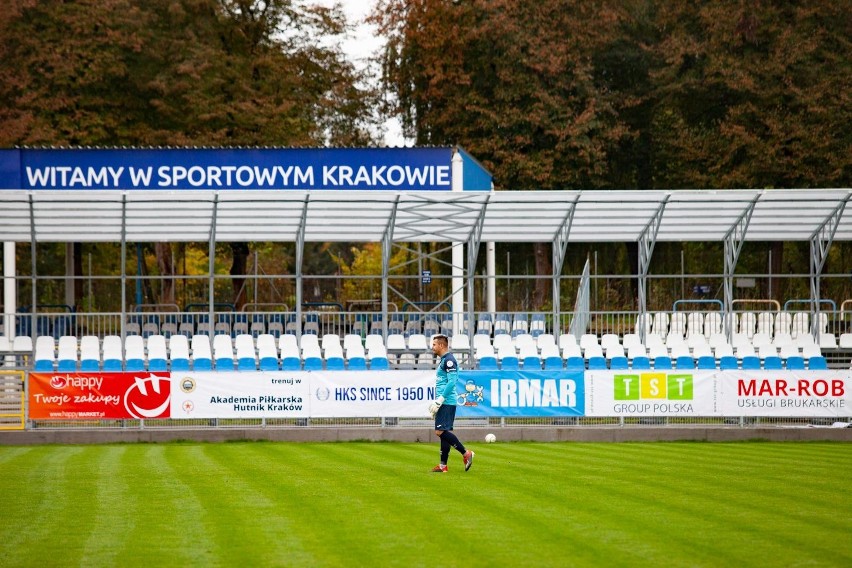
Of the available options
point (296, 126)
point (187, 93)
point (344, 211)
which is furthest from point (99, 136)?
point (344, 211)

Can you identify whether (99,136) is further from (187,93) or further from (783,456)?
Answer: (783,456)

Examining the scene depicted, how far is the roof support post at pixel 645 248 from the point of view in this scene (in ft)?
82.6

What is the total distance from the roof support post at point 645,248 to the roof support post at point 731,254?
1781 millimetres

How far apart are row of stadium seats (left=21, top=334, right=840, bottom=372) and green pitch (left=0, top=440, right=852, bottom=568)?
Result: 4.85 m

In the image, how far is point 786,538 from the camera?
33.1 ft

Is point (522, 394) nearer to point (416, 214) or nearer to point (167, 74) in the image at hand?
point (416, 214)

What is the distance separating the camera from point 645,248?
26.9 meters

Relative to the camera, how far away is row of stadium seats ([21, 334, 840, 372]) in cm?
2316

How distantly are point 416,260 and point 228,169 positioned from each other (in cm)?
660

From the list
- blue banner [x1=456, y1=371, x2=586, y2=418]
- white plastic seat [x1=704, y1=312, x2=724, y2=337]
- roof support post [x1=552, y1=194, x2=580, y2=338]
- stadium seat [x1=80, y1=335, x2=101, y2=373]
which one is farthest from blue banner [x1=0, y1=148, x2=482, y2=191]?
blue banner [x1=456, y1=371, x2=586, y2=418]

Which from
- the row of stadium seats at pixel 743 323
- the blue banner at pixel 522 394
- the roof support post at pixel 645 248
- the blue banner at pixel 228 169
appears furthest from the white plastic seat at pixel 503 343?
the blue banner at pixel 228 169

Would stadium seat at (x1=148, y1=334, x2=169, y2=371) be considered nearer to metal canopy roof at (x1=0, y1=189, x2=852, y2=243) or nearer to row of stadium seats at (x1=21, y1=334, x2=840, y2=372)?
row of stadium seats at (x1=21, y1=334, x2=840, y2=372)

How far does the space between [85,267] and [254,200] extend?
90.4 ft

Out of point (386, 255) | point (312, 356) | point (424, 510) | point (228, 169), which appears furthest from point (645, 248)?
point (424, 510)
